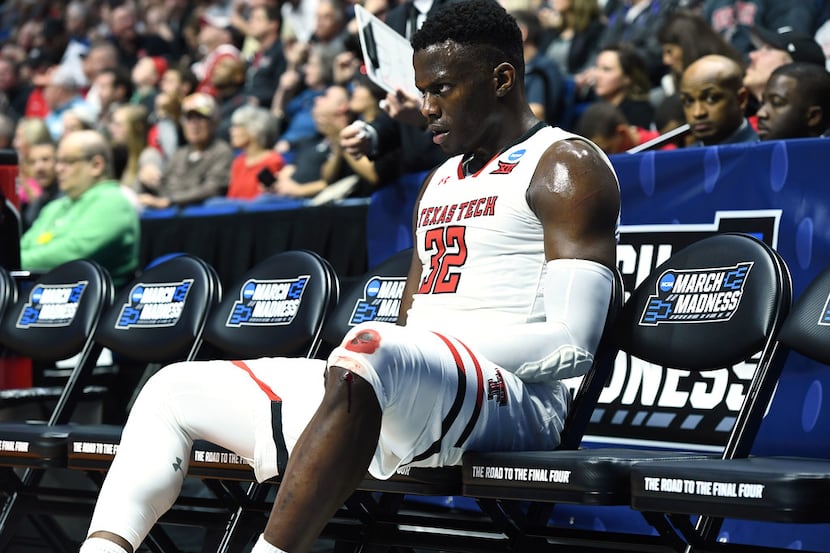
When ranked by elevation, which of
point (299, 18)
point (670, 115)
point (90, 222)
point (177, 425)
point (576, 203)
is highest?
point (576, 203)

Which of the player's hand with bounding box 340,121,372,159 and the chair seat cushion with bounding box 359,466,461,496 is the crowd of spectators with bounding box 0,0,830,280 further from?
the chair seat cushion with bounding box 359,466,461,496

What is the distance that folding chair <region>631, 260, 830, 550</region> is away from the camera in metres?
2.04

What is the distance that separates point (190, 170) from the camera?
7340mm

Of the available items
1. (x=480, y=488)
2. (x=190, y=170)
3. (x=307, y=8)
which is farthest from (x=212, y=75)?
(x=480, y=488)

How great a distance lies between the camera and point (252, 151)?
712 centimetres

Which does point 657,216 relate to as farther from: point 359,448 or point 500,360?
point 359,448

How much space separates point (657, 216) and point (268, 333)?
3.94 feet

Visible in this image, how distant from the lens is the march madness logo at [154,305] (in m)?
3.72

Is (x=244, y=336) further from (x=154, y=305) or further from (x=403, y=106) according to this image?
(x=403, y=106)

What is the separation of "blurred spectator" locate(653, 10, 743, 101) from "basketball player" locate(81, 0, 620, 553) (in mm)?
2643

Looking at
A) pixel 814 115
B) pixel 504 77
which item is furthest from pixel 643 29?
pixel 504 77

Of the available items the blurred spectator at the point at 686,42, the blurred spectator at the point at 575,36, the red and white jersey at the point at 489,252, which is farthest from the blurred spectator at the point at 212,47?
the red and white jersey at the point at 489,252

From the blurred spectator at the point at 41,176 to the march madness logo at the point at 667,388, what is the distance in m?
4.69

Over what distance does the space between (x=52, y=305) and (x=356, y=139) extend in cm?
120
